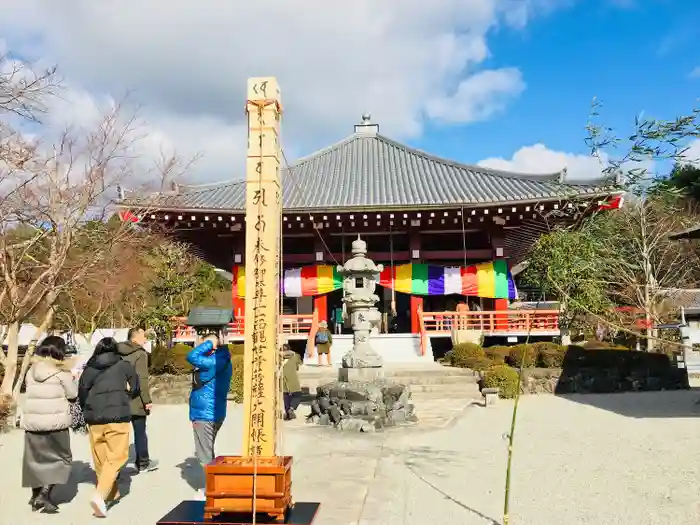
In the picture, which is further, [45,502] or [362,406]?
[362,406]

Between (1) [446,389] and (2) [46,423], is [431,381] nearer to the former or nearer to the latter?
(1) [446,389]

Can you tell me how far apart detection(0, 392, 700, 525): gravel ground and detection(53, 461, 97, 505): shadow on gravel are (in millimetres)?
17

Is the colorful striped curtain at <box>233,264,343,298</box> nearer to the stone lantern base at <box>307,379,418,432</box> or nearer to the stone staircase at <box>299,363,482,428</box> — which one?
the stone staircase at <box>299,363,482,428</box>

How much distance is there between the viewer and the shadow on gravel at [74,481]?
4922 mm

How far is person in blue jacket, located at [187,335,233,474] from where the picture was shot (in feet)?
16.2

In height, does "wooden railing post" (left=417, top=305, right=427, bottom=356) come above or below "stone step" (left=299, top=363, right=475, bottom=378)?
above

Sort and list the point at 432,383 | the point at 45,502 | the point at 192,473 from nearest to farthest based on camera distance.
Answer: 1. the point at 45,502
2. the point at 192,473
3. the point at 432,383

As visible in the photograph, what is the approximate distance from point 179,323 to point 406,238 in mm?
8266

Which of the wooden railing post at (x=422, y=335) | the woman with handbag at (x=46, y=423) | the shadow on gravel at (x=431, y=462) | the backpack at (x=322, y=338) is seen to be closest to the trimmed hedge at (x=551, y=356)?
the wooden railing post at (x=422, y=335)

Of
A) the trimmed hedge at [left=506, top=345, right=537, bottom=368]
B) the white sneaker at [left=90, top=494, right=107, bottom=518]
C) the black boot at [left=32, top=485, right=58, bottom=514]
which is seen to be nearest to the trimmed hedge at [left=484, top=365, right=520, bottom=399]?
the trimmed hedge at [left=506, top=345, right=537, bottom=368]

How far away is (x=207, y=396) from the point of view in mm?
4988

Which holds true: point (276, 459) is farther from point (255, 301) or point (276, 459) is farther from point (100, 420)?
point (100, 420)

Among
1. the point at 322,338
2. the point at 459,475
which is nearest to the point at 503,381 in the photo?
the point at 322,338

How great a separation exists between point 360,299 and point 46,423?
6225 millimetres
